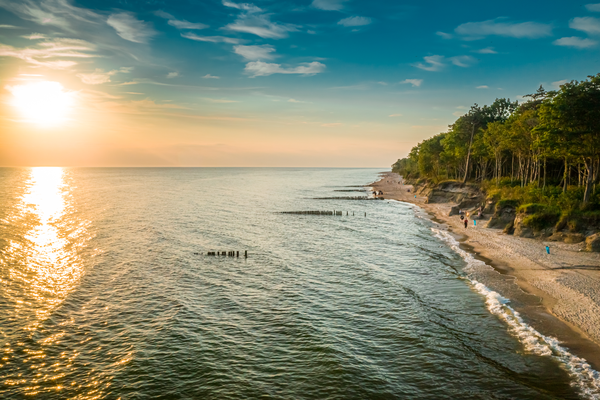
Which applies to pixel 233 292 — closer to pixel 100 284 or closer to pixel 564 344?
pixel 100 284

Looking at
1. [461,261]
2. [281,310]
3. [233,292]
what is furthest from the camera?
[461,261]

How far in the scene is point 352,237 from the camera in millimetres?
57281

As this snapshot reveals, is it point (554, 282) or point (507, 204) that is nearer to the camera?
point (554, 282)

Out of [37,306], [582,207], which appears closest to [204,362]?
[37,306]

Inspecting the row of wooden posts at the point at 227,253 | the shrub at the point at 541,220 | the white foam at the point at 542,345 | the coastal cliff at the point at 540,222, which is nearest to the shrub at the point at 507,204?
the coastal cliff at the point at 540,222

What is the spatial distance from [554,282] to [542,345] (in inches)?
494

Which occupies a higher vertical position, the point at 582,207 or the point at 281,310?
the point at 582,207

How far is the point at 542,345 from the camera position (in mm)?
22047

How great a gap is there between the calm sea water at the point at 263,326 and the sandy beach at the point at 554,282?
5.52 ft

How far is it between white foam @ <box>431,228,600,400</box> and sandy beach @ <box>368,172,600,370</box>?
0.60 m

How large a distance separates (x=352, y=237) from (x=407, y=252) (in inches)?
469

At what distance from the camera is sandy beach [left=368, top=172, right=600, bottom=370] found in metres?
23.2

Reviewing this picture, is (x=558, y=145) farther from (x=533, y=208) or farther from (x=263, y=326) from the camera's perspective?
(x=263, y=326)

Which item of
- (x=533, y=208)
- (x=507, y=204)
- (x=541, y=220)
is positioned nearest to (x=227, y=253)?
(x=541, y=220)
